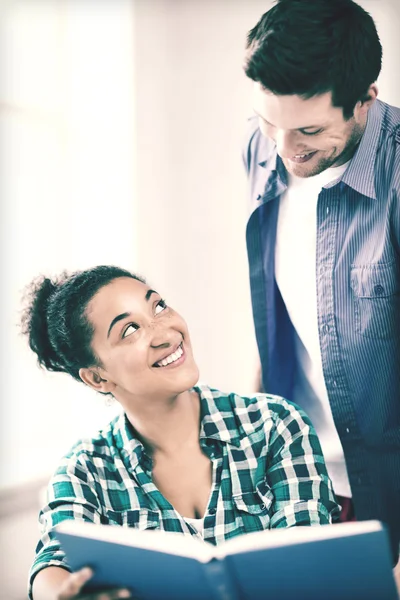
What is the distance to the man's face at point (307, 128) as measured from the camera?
4.30ft

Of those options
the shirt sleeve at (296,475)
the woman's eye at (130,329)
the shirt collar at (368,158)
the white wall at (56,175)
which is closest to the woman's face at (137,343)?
the woman's eye at (130,329)

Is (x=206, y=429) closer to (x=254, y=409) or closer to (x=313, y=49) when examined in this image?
(x=254, y=409)

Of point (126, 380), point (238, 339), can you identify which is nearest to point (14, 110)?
point (238, 339)

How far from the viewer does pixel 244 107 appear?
222cm

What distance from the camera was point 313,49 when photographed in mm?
1253

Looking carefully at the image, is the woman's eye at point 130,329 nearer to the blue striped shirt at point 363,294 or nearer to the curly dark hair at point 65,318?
the curly dark hair at point 65,318

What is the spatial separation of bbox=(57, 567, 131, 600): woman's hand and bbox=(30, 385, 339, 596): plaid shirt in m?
0.22

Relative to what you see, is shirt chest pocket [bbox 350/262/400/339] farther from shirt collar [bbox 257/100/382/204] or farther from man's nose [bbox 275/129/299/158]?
man's nose [bbox 275/129/299/158]

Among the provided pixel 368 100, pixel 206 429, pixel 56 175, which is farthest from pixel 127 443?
pixel 56 175

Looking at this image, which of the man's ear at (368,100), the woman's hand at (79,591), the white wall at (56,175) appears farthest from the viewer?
the white wall at (56,175)

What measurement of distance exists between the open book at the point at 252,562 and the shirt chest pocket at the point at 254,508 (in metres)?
0.36

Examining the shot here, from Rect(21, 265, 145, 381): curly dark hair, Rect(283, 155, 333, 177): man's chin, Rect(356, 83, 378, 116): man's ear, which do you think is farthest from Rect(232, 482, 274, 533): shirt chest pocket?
Rect(356, 83, 378, 116): man's ear

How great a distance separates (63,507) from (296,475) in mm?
481

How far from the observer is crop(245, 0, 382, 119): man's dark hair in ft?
4.13
